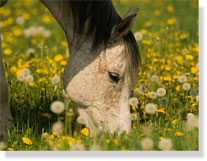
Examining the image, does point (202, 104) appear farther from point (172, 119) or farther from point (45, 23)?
point (45, 23)

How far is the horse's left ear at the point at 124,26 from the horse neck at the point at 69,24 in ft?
0.77

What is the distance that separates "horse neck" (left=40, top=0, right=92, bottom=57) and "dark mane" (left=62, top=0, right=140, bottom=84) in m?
0.07

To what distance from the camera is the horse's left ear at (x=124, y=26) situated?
127 inches

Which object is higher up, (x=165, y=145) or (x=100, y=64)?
(x=100, y=64)

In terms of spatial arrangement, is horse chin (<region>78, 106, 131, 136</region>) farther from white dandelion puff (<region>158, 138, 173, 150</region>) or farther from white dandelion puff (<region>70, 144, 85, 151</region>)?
white dandelion puff (<region>158, 138, 173, 150</region>)

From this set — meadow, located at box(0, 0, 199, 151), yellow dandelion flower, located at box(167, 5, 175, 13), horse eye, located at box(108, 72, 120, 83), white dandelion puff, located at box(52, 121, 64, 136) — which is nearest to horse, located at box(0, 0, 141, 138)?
horse eye, located at box(108, 72, 120, 83)

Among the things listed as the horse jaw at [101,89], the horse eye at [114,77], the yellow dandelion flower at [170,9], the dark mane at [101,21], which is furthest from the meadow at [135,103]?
the yellow dandelion flower at [170,9]

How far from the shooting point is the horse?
345 centimetres

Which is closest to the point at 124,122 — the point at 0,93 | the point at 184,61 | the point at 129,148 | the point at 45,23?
the point at 129,148

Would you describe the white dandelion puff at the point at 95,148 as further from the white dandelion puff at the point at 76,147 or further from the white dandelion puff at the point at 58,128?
the white dandelion puff at the point at 58,128

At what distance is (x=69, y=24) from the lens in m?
3.62

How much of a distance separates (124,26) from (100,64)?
40cm

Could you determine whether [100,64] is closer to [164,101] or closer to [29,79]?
[164,101]

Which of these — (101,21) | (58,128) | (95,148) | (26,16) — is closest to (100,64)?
(101,21)
